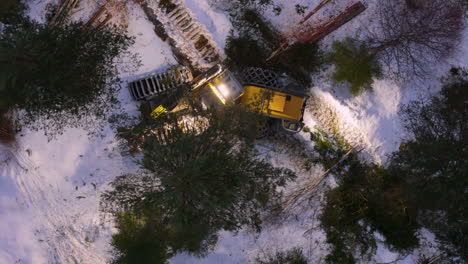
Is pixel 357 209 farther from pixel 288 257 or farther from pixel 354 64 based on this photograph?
pixel 354 64

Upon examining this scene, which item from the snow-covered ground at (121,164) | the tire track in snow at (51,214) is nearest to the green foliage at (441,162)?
the snow-covered ground at (121,164)

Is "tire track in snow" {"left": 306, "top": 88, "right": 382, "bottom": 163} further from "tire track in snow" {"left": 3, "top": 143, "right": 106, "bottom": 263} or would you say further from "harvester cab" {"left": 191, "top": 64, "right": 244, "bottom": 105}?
"tire track in snow" {"left": 3, "top": 143, "right": 106, "bottom": 263}

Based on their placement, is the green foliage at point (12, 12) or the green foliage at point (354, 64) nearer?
the green foliage at point (12, 12)

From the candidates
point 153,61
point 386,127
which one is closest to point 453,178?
point 386,127

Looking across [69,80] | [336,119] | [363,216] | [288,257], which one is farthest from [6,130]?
[363,216]

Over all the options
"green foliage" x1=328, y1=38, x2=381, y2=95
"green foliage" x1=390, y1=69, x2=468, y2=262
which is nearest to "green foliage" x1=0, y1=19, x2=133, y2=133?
"green foliage" x1=328, y1=38, x2=381, y2=95

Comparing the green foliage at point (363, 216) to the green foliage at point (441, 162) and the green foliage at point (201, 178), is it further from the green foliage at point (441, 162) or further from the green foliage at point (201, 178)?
the green foliage at point (201, 178)

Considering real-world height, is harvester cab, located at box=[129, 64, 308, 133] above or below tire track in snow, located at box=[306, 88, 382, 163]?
above
